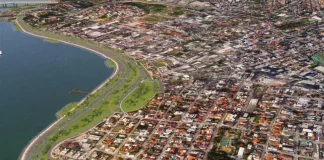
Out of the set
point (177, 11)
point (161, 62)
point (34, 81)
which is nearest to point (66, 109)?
point (34, 81)

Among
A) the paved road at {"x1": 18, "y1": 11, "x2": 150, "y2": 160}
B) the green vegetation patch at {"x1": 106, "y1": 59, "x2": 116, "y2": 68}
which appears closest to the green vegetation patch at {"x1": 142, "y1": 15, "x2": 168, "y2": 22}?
the paved road at {"x1": 18, "y1": 11, "x2": 150, "y2": 160}

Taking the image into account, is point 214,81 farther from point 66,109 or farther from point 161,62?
point 66,109

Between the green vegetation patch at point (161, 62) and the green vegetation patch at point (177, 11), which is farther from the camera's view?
the green vegetation patch at point (177, 11)

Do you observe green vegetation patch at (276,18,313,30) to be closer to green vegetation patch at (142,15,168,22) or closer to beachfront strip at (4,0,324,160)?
beachfront strip at (4,0,324,160)

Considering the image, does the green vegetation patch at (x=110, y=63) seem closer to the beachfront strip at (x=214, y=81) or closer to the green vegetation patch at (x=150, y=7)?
the beachfront strip at (x=214, y=81)

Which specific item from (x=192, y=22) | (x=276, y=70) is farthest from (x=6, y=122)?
(x=192, y=22)

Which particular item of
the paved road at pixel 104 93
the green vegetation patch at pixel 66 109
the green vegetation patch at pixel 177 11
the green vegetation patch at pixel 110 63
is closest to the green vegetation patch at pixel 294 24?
the green vegetation patch at pixel 177 11
